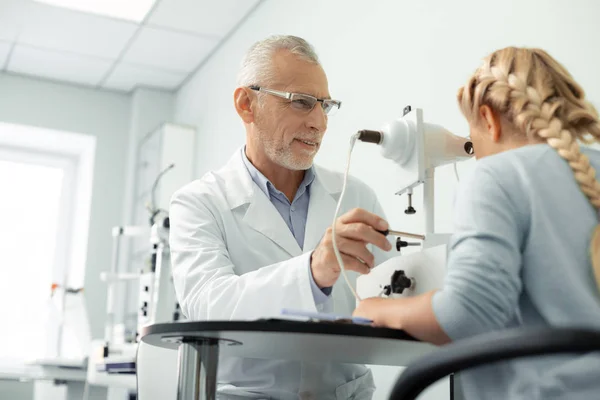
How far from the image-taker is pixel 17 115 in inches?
195

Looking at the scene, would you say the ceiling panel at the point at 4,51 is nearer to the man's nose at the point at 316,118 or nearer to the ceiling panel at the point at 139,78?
the ceiling panel at the point at 139,78

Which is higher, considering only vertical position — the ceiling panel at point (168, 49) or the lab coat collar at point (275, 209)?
the ceiling panel at point (168, 49)

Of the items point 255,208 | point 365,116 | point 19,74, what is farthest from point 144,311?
point 19,74

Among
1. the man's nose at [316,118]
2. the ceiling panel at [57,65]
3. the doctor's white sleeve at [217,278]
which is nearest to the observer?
the doctor's white sleeve at [217,278]

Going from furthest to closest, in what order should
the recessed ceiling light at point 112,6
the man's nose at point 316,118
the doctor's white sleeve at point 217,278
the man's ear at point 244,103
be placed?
1. the recessed ceiling light at point 112,6
2. the man's ear at point 244,103
3. the man's nose at point 316,118
4. the doctor's white sleeve at point 217,278

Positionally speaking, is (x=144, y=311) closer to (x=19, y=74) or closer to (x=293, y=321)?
(x=19, y=74)

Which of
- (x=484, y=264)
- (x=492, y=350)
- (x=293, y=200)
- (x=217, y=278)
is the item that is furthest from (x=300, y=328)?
(x=293, y=200)

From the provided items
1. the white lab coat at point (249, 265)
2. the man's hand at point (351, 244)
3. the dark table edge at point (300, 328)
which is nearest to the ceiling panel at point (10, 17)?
the white lab coat at point (249, 265)

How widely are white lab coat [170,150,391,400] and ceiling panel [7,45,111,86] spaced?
3.22m

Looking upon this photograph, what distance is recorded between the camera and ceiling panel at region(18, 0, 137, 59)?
4102mm

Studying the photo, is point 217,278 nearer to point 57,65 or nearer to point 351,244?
point 351,244

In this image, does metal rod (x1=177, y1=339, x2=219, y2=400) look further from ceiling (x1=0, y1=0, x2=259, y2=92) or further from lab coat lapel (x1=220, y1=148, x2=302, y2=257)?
ceiling (x1=0, y1=0, x2=259, y2=92)

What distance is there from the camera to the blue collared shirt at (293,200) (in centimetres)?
182

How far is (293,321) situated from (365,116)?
203cm
